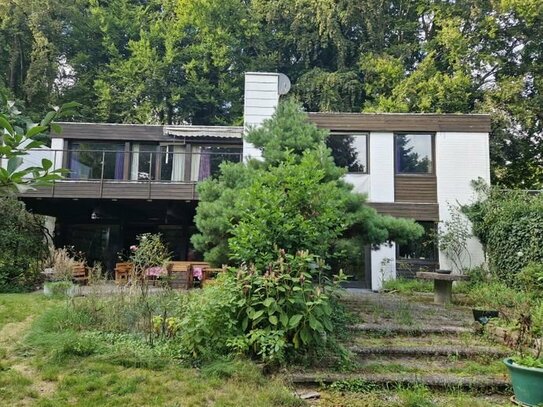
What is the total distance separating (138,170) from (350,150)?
6.58 metres

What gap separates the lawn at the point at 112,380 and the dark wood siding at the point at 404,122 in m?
9.19

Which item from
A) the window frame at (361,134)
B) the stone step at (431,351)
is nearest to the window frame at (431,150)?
the window frame at (361,134)

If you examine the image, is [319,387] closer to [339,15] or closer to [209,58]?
[339,15]

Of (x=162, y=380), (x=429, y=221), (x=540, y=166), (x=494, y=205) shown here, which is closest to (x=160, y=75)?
(x=429, y=221)

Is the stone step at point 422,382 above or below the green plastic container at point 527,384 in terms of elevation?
below

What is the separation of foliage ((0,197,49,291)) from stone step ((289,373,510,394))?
25.8 feet

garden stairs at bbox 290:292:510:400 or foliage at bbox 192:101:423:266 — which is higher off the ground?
foliage at bbox 192:101:423:266

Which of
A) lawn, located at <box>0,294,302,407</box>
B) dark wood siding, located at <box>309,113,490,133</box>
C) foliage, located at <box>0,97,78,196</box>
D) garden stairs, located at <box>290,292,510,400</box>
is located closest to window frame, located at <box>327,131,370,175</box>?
dark wood siding, located at <box>309,113,490,133</box>

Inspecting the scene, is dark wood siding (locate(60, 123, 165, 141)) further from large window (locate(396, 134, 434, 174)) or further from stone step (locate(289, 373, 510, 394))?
stone step (locate(289, 373, 510, 394))

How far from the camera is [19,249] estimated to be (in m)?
10.3

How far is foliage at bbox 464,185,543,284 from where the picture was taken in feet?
29.6

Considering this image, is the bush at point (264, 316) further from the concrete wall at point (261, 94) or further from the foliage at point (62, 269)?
the concrete wall at point (261, 94)

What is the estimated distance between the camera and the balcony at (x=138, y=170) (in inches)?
461

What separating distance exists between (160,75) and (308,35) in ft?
24.5
